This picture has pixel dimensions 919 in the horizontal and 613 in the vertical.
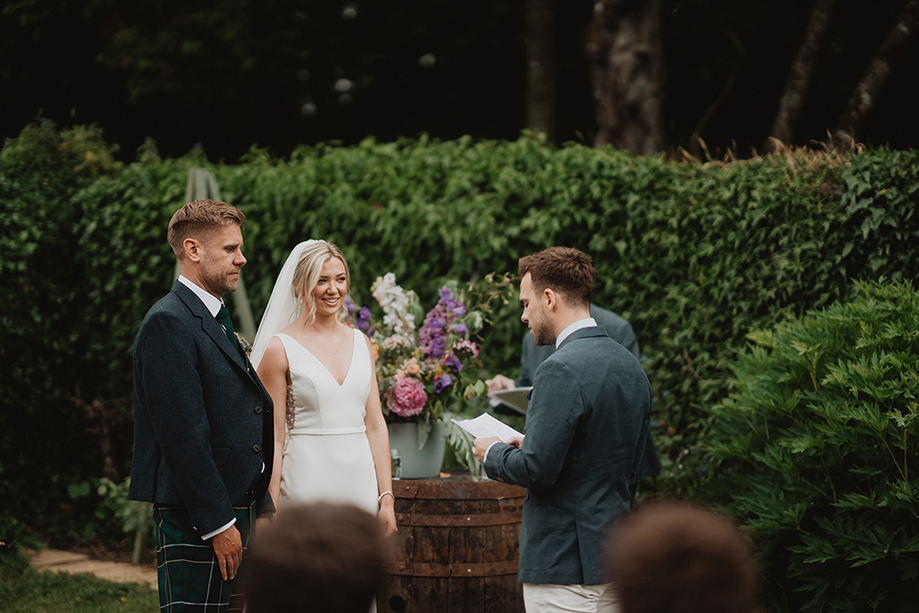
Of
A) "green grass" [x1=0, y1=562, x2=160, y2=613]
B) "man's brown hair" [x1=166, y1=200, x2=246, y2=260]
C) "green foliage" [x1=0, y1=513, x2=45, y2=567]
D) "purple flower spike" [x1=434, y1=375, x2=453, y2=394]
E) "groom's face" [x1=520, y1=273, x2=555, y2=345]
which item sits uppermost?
"man's brown hair" [x1=166, y1=200, x2=246, y2=260]

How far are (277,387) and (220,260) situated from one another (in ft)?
2.28

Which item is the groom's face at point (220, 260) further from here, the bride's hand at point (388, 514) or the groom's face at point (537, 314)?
the bride's hand at point (388, 514)

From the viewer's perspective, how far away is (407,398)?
3.98 meters

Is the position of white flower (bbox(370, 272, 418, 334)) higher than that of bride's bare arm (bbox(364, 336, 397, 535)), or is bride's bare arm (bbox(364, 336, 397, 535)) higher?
white flower (bbox(370, 272, 418, 334))

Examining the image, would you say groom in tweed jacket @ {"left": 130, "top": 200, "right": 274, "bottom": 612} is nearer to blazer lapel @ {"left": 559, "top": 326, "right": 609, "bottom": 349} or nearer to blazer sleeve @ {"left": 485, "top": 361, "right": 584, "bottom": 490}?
blazer sleeve @ {"left": 485, "top": 361, "right": 584, "bottom": 490}

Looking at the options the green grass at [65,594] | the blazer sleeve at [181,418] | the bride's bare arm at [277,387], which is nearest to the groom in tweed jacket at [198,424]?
the blazer sleeve at [181,418]

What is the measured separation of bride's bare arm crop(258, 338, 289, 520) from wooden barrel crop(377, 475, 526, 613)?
716 millimetres

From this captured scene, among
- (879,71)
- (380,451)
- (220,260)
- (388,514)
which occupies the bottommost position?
(388,514)

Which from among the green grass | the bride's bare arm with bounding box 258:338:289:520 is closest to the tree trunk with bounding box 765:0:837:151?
the bride's bare arm with bounding box 258:338:289:520

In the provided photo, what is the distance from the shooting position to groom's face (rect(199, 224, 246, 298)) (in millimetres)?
2797

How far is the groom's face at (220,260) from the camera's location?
110 inches

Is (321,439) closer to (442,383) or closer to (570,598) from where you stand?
(442,383)

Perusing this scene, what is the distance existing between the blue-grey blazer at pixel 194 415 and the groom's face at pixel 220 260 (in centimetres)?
9

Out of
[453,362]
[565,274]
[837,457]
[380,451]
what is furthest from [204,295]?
[837,457]
